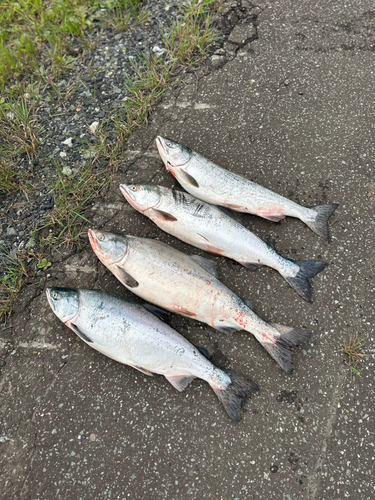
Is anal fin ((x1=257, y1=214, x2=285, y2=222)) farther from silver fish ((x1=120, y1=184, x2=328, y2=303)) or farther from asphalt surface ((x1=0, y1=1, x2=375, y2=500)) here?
silver fish ((x1=120, y1=184, x2=328, y2=303))

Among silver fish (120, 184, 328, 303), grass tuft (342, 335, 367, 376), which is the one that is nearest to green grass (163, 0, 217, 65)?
silver fish (120, 184, 328, 303)

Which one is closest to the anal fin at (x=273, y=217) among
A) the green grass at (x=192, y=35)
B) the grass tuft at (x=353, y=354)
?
the grass tuft at (x=353, y=354)

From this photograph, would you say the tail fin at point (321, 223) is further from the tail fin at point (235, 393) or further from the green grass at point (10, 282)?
the green grass at point (10, 282)

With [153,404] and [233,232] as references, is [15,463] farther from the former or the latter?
[233,232]

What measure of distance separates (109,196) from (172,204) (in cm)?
85

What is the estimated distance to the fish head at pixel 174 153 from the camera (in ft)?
11.2

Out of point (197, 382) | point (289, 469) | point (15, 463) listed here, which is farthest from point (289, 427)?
point (15, 463)

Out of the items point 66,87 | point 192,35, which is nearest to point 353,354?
point 192,35

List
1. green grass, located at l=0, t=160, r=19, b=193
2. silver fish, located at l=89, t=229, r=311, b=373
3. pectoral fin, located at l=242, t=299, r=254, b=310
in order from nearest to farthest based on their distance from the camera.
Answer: silver fish, located at l=89, t=229, r=311, b=373
pectoral fin, located at l=242, t=299, r=254, b=310
green grass, located at l=0, t=160, r=19, b=193

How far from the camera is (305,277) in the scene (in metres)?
3.18

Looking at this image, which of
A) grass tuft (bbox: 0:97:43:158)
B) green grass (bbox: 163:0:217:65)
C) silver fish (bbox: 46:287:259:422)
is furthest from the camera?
green grass (bbox: 163:0:217:65)

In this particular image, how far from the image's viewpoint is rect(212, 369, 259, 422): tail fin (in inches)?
110

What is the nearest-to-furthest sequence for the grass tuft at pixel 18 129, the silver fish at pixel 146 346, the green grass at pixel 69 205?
the silver fish at pixel 146 346 < the green grass at pixel 69 205 < the grass tuft at pixel 18 129

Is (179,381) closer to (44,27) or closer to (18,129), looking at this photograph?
(18,129)
